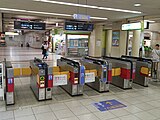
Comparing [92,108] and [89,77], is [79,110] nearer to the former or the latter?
[92,108]

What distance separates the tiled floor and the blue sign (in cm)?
14

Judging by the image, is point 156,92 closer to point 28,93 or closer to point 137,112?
point 137,112

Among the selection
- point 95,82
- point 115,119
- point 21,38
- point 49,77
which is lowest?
point 115,119

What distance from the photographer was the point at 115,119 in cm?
350

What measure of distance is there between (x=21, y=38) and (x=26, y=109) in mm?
32292

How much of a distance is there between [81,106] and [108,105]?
0.71 m

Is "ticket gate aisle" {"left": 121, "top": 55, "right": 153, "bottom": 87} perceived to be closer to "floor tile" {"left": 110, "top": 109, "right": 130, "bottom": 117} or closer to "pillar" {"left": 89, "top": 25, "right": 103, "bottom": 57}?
"floor tile" {"left": 110, "top": 109, "right": 130, "bottom": 117}

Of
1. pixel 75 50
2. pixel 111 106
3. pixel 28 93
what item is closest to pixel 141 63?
pixel 111 106

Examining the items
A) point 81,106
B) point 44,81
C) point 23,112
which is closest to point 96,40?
point 44,81

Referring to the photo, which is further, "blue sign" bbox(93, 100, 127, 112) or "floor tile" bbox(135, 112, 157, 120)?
"blue sign" bbox(93, 100, 127, 112)

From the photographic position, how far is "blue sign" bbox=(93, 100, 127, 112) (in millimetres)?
4055

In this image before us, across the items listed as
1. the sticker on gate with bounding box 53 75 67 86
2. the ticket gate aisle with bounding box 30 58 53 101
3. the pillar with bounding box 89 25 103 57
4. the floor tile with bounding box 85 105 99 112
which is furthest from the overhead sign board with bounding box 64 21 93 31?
the floor tile with bounding box 85 105 99 112

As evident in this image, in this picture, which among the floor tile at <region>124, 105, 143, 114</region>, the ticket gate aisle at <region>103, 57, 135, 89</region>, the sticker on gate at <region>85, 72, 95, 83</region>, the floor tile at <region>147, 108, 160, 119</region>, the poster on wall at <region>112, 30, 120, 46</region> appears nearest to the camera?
the floor tile at <region>147, 108, 160, 119</region>

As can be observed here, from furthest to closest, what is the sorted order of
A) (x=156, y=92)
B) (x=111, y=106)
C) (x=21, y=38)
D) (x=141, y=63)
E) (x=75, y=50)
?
(x=21, y=38)
(x=75, y=50)
(x=141, y=63)
(x=156, y=92)
(x=111, y=106)
